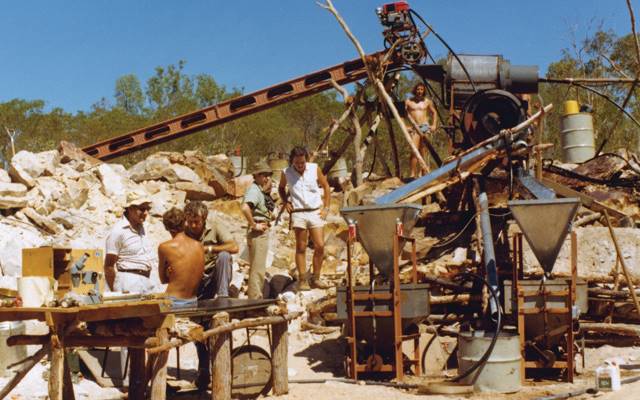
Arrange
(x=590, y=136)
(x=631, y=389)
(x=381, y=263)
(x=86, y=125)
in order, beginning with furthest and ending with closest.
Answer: (x=86, y=125)
(x=590, y=136)
(x=381, y=263)
(x=631, y=389)

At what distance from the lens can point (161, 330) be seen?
18.6 feet

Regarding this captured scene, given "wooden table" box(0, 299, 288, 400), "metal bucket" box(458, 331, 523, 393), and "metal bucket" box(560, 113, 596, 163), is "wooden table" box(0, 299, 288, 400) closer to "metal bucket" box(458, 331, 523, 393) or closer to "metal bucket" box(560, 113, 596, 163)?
"metal bucket" box(458, 331, 523, 393)

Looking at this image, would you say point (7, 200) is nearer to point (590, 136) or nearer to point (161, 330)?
point (161, 330)

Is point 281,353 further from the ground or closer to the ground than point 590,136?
closer to the ground

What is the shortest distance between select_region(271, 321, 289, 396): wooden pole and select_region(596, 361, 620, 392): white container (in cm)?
261

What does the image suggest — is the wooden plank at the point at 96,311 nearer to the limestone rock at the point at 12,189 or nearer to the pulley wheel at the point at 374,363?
the pulley wheel at the point at 374,363

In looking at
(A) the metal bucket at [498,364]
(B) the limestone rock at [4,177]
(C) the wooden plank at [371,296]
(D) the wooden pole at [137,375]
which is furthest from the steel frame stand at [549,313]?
(B) the limestone rock at [4,177]

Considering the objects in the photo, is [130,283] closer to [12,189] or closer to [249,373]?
[249,373]

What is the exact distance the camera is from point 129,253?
7.56 m

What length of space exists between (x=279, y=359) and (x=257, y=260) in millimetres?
2666

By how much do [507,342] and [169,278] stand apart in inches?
117

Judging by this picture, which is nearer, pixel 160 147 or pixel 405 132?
pixel 405 132

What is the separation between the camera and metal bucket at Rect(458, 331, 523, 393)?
7.29 meters

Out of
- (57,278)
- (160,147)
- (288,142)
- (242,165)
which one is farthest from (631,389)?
(288,142)
